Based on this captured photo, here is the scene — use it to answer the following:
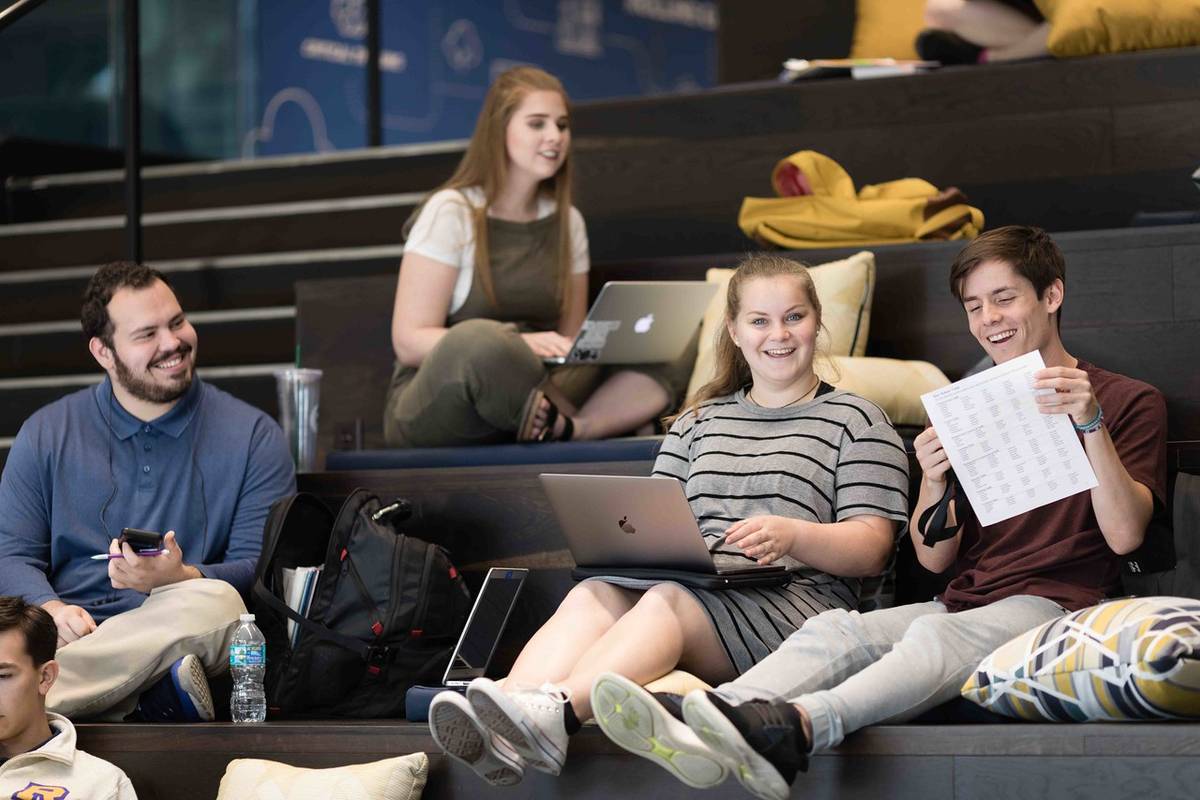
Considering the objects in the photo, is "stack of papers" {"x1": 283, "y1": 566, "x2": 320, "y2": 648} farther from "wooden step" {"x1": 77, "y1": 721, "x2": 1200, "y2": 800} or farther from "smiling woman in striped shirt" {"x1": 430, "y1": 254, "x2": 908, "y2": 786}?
"smiling woman in striped shirt" {"x1": 430, "y1": 254, "x2": 908, "y2": 786}

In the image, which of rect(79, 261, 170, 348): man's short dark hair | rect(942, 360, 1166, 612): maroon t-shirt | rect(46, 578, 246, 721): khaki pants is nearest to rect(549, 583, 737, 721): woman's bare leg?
rect(942, 360, 1166, 612): maroon t-shirt

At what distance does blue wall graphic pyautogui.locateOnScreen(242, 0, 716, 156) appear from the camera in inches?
278

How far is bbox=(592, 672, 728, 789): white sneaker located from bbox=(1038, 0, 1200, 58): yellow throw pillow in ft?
7.65

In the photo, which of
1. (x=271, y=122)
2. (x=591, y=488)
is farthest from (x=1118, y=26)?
(x=271, y=122)

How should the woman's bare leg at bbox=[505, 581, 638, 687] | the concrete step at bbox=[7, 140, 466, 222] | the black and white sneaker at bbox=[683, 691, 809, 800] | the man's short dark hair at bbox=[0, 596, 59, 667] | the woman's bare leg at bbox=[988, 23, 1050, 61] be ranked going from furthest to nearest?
1. the concrete step at bbox=[7, 140, 466, 222]
2. the woman's bare leg at bbox=[988, 23, 1050, 61]
3. the man's short dark hair at bbox=[0, 596, 59, 667]
4. the woman's bare leg at bbox=[505, 581, 638, 687]
5. the black and white sneaker at bbox=[683, 691, 809, 800]

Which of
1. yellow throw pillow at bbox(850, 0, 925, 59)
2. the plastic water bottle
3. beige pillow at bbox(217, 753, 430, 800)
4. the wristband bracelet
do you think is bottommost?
beige pillow at bbox(217, 753, 430, 800)

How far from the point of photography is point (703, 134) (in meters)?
4.28

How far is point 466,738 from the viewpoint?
97.3 inches

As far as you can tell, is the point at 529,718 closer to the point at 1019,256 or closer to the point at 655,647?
the point at 655,647

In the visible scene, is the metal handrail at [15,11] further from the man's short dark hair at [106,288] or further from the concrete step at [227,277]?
the concrete step at [227,277]

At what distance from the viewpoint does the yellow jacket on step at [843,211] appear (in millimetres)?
3707

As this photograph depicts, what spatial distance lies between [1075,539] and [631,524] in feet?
2.29

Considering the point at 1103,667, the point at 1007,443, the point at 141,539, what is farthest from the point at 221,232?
the point at 1103,667

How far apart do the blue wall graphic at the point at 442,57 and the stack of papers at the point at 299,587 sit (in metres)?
3.96
